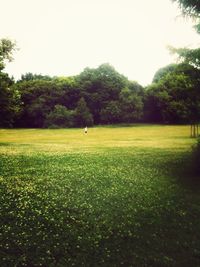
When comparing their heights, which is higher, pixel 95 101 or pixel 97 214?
pixel 95 101

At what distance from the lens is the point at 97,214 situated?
50.3ft

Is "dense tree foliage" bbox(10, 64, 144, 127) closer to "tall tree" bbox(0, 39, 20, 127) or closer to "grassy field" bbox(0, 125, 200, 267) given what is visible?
"tall tree" bbox(0, 39, 20, 127)

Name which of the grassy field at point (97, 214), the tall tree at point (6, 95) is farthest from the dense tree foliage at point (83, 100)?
the grassy field at point (97, 214)

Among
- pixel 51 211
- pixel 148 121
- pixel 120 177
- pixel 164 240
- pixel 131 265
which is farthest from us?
pixel 148 121

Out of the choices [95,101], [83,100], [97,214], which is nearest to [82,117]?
[83,100]

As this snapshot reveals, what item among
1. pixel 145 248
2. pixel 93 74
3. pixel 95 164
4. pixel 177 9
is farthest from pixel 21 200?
pixel 93 74

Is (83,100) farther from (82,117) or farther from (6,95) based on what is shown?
(6,95)

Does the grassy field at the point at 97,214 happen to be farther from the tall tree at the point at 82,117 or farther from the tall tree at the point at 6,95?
the tall tree at the point at 82,117

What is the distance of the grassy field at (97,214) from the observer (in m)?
11.6

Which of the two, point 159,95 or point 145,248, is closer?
point 145,248

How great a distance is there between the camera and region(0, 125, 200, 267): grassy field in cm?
1164

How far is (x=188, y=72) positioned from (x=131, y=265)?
50.0 feet

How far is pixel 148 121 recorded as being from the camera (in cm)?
11338

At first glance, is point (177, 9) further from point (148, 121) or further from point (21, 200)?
point (148, 121)
